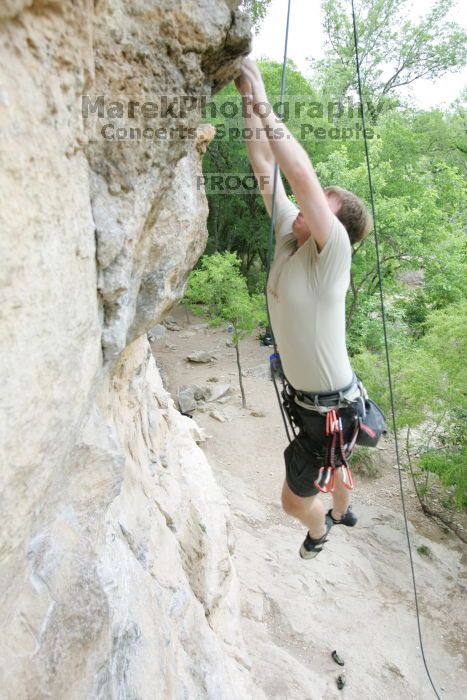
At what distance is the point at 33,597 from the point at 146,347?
8.56 ft

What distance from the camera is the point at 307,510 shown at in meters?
4.16

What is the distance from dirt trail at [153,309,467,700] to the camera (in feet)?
19.6

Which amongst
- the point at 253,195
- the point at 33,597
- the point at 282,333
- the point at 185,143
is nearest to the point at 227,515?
the point at 282,333

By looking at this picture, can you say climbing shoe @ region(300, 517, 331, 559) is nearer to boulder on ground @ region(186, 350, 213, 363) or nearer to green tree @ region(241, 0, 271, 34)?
boulder on ground @ region(186, 350, 213, 363)

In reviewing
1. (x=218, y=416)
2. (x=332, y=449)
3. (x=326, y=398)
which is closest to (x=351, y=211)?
(x=326, y=398)

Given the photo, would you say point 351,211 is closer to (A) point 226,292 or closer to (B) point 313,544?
(B) point 313,544

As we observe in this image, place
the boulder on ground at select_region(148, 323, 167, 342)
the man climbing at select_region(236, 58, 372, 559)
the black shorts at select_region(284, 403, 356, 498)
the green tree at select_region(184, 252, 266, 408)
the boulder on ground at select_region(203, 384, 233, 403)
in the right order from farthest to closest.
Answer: the boulder on ground at select_region(148, 323, 167, 342) < the boulder on ground at select_region(203, 384, 233, 403) < the green tree at select_region(184, 252, 266, 408) < the black shorts at select_region(284, 403, 356, 498) < the man climbing at select_region(236, 58, 372, 559)

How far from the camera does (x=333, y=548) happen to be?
8.48m

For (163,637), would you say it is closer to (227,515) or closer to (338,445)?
(338,445)

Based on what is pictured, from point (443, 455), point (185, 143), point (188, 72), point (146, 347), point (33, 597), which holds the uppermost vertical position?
point (188, 72)

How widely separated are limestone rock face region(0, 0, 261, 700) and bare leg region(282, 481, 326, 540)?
1.23m

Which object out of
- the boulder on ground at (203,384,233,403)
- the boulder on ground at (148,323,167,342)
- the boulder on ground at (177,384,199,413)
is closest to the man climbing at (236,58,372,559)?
the boulder on ground at (177,384,199,413)

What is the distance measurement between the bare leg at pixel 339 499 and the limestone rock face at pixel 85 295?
68.0 inches

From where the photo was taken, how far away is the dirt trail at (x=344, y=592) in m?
5.96
